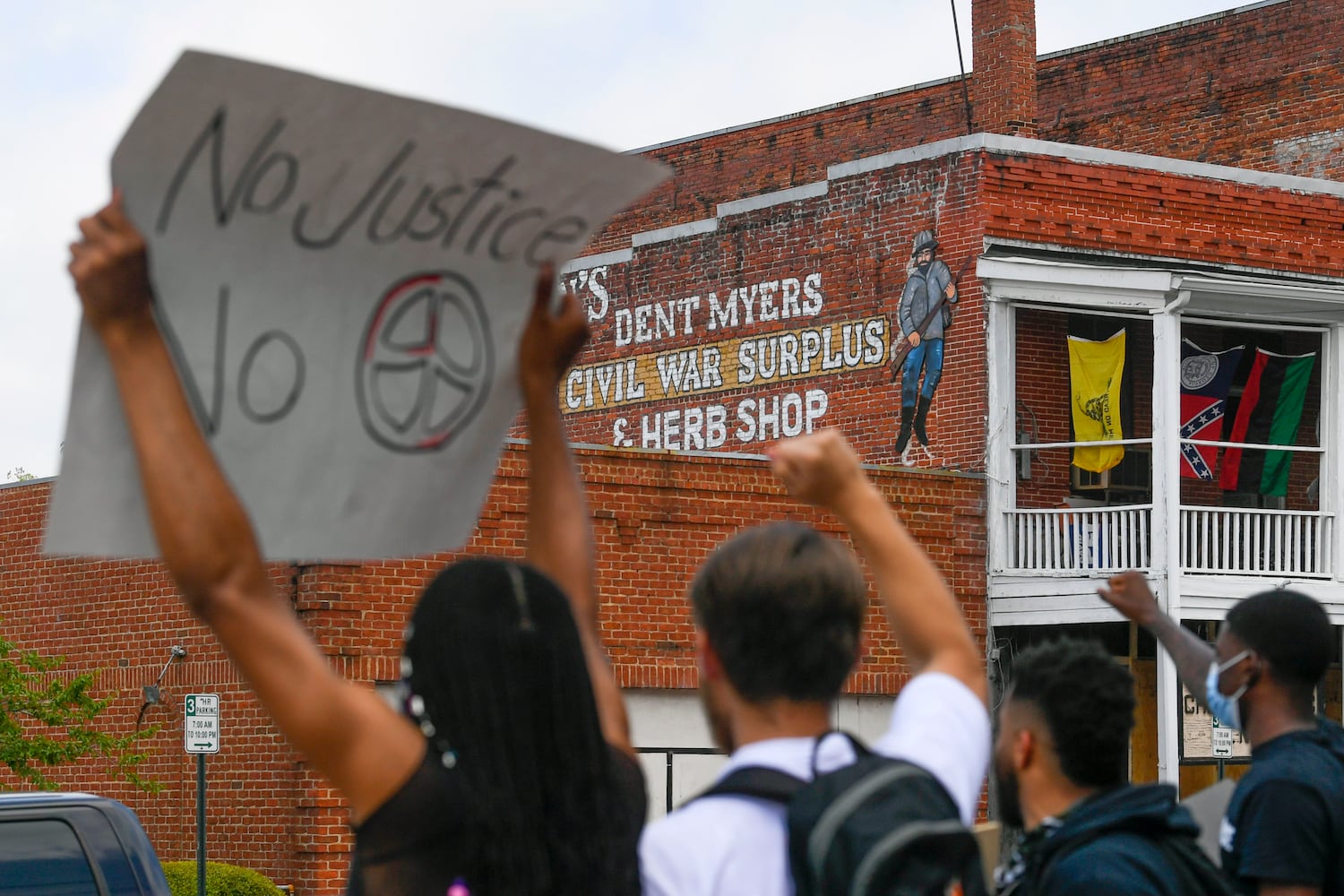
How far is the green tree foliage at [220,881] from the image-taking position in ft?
52.5

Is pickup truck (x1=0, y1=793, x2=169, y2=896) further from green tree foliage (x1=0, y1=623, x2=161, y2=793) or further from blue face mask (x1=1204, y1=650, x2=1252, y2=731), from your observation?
green tree foliage (x1=0, y1=623, x2=161, y2=793)

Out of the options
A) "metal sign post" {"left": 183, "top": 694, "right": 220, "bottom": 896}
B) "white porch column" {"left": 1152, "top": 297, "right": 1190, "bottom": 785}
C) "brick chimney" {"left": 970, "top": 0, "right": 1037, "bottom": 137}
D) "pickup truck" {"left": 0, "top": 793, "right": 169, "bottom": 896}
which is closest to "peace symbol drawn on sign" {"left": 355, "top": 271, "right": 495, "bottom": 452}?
"pickup truck" {"left": 0, "top": 793, "right": 169, "bottom": 896}

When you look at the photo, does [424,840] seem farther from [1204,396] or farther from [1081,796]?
[1204,396]

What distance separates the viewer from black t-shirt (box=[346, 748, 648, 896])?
2.35m

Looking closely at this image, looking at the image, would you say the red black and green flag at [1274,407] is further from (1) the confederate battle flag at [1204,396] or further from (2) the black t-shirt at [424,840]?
(2) the black t-shirt at [424,840]

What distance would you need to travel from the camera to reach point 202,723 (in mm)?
14922

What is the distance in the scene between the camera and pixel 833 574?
252 centimetres

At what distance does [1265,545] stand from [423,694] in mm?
18796

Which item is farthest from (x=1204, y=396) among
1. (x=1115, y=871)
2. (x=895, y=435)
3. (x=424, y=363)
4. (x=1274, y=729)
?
(x=424, y=363)

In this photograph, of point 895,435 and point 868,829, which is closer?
point 868,829

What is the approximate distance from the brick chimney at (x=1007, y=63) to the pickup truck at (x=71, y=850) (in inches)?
809

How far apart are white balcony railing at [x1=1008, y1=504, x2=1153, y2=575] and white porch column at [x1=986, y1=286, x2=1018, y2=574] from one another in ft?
0.45

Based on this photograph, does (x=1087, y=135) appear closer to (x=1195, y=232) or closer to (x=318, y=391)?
(x=1195, y=232)

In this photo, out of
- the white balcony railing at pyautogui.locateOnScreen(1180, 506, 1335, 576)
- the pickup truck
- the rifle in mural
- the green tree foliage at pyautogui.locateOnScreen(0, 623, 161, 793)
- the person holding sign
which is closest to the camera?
the person holding sign
